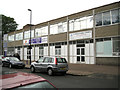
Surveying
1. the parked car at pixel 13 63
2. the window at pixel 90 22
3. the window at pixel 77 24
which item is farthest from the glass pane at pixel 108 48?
the parked car at pixel 13 63

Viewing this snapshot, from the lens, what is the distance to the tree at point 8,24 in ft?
157

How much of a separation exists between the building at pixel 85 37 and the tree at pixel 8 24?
81.2 ft

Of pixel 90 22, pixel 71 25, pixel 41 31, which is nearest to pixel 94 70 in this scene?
pixel 90 22

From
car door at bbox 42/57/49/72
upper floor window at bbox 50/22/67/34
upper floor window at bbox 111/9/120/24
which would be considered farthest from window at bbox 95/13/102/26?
car door at bbox 42/57/49/72

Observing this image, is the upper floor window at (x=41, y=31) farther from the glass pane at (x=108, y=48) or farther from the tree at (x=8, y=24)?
the tree at (x=8, y=24)

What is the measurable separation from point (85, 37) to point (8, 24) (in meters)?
39.3

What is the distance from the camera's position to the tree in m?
47.9

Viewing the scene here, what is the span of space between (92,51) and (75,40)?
3.79 meters

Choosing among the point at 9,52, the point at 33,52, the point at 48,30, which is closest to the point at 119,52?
the point at 48,30

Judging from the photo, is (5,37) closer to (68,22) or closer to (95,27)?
(68,22)

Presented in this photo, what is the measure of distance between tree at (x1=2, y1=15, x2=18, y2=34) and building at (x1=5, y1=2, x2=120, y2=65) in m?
24.8

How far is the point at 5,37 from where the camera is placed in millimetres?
43781

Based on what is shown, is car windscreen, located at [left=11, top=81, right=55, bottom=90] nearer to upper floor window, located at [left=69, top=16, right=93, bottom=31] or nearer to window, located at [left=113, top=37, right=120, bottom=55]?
window, located at [left=113, top=37, right=120, bottom=55]

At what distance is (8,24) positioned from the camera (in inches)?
1948
